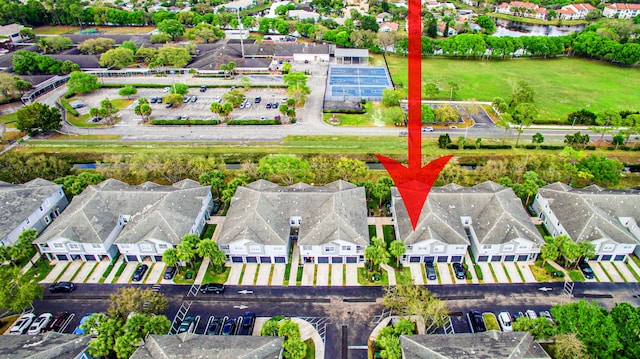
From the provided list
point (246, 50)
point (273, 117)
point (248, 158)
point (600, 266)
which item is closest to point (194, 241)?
point (248, 158)

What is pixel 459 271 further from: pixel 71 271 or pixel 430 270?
pixel 71 271

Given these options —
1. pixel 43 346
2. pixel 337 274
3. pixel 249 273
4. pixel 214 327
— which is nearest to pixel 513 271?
pixel 337 274

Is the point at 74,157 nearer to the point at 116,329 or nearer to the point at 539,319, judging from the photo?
the point at 116,329

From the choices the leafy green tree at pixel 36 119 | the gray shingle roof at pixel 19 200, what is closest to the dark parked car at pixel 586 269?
the gray shingle roof at pixel 19 200

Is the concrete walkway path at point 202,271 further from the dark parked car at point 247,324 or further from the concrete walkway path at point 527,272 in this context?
the concrete walkway path at point 527,272

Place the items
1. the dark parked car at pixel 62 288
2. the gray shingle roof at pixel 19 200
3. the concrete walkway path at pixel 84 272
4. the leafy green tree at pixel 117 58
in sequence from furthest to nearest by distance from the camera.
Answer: the leafy green tree at pixel 117 58
the gray shingle roof at pixel 19 200
the concrete walkway path at pixel 84 272
the dark parked car at pixel 62 288

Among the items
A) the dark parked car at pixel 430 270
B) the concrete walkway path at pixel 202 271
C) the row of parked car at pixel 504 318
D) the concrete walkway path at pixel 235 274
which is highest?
the concrete walkway path at pixel 202 271
